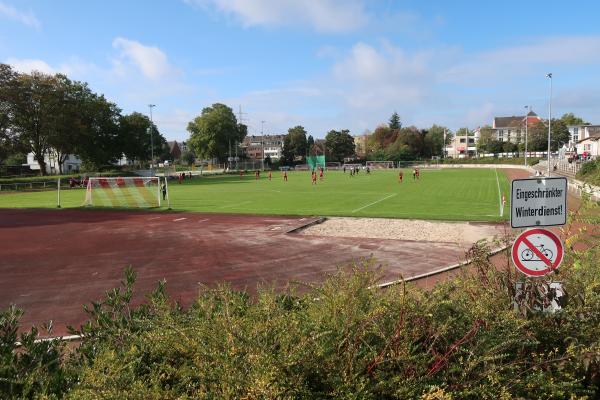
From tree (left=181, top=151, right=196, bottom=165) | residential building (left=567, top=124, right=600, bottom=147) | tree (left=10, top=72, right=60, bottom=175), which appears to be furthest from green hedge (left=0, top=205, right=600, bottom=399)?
tree (left=181, top=151, right=196, bottom=165)

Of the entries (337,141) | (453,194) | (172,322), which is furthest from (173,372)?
(337,141)

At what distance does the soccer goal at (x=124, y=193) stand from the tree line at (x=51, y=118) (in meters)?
16.2

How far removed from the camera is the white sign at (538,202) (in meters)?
4.75

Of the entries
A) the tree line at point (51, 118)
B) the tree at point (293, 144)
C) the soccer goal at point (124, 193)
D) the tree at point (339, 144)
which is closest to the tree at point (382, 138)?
the tree at point (339, 144)

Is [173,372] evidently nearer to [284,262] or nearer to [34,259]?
[284,262]

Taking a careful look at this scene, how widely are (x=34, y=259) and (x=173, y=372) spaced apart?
44.1 ft

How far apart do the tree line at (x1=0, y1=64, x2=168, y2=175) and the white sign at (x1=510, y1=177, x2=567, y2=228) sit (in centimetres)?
5770

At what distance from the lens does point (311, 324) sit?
10.7ft

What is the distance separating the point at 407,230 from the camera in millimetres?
18172

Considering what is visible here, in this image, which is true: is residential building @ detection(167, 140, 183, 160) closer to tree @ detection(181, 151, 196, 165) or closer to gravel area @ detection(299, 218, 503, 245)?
tree @ detection(181, 151, 196, 165)

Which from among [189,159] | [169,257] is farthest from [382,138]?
[169,257]

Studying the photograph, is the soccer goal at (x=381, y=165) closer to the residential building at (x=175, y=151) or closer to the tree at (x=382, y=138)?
the tree at (x=382, y=138)

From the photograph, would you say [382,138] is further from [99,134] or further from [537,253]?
[537,253]

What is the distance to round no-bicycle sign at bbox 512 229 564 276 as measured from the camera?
14.9ft
